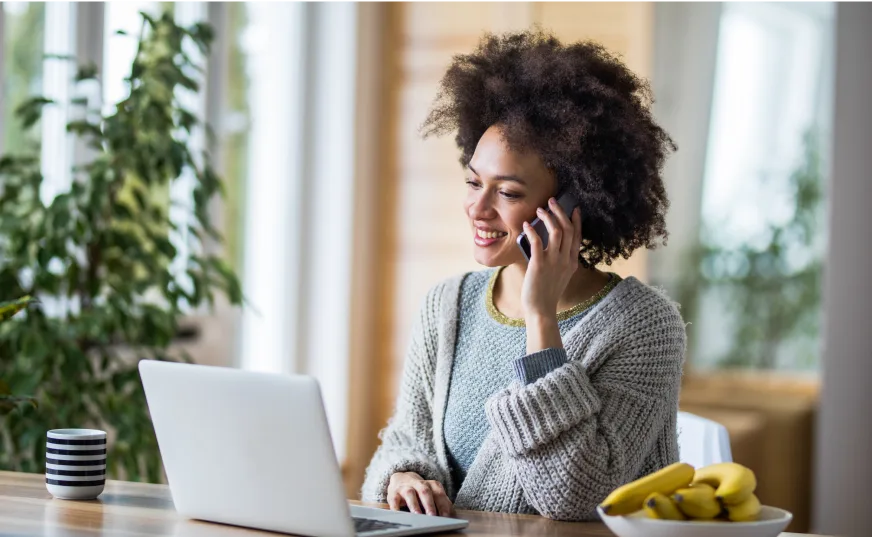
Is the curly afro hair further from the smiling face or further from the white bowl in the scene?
the white bowl

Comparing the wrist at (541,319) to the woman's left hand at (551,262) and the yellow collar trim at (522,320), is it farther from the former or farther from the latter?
the yellow collar trim at (522,320)

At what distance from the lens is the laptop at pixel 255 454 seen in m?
1.40

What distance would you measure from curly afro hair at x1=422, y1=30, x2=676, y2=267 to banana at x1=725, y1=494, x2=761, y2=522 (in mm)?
698

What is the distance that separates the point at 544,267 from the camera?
6.11 feet

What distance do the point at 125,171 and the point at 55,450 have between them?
1.13 metres

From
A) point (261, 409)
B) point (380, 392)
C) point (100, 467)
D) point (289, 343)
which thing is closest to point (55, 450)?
point (100, 467)

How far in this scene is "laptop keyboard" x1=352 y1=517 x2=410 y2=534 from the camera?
1457 millimetres

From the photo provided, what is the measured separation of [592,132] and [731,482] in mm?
A: 751

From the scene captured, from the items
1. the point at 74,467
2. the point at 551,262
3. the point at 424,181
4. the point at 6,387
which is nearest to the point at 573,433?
the point at 551,262

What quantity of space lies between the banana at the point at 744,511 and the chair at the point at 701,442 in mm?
641

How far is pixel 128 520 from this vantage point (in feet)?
5.11

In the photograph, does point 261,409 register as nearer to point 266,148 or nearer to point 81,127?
point 81,127

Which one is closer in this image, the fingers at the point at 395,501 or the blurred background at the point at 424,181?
the fingers at the point at 395,501

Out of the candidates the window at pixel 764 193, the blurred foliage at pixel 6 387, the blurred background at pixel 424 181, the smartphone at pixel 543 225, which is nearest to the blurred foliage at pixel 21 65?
the blurred background at pixel 424 181
